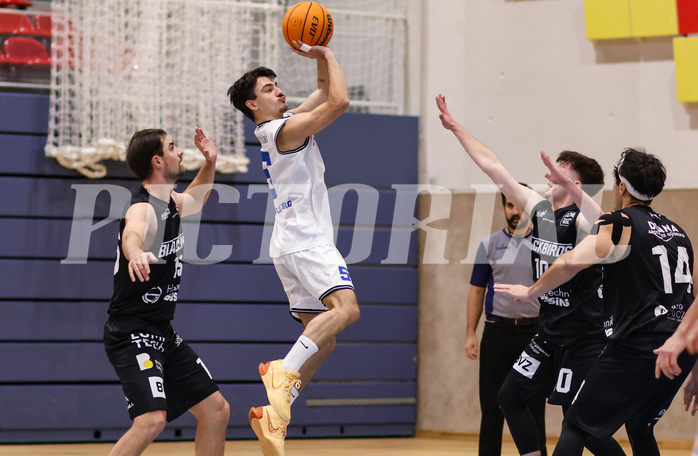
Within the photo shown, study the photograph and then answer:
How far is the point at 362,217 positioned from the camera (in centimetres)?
737

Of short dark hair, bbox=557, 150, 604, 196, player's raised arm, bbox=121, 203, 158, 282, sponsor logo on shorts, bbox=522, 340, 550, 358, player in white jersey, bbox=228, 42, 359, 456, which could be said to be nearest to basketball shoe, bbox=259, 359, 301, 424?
player in white jersey, bbox=228, 42, 359, 456

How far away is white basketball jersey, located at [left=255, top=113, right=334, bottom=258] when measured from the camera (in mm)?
4281

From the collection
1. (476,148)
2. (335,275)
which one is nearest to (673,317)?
(476,148)

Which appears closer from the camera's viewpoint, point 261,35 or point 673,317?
point 673,317

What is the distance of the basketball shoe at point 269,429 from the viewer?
3791mm

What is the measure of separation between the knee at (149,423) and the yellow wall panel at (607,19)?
525 cm

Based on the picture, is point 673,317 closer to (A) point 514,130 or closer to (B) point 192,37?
(A) point 514,130

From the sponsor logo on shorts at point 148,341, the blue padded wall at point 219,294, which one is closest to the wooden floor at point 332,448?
the blue padded wall at point 219,294

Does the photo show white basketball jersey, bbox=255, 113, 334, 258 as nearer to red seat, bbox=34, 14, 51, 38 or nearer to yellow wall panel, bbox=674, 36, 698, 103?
red seat, bbox=34, 14, 51, 38

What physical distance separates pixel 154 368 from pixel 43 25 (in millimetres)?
4174

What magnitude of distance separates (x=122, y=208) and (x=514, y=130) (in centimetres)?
368

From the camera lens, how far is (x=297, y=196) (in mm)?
4328

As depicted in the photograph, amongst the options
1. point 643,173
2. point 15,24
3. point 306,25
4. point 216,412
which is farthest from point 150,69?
point 643,173

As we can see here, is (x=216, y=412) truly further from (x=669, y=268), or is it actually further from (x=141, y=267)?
(x=669, y=268)
